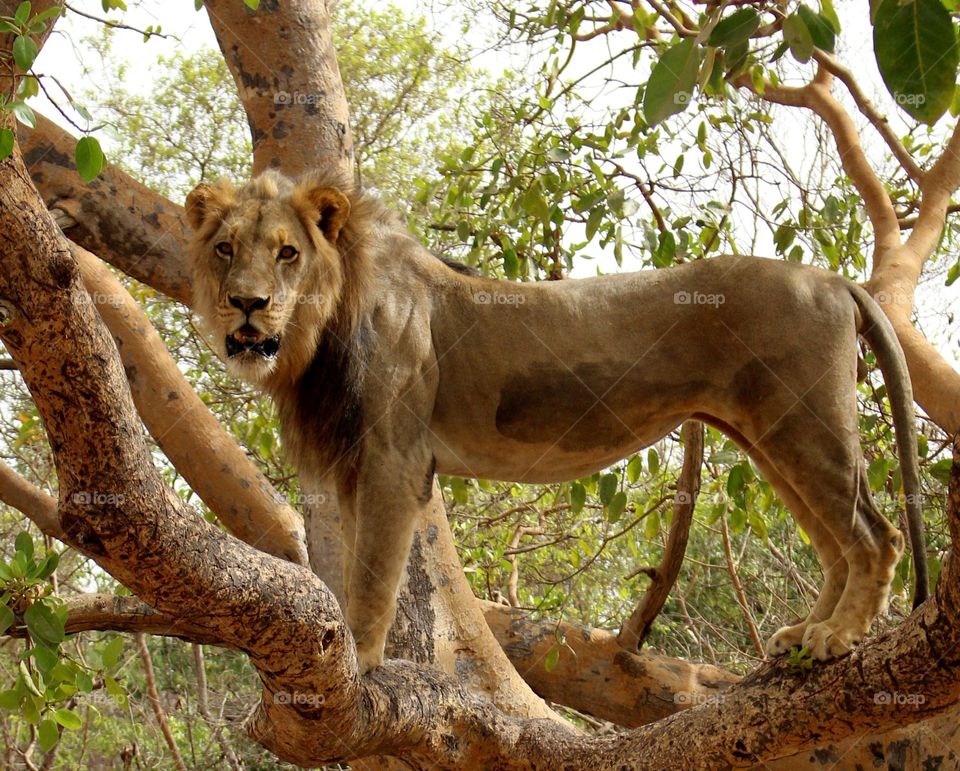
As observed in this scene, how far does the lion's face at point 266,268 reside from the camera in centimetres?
407

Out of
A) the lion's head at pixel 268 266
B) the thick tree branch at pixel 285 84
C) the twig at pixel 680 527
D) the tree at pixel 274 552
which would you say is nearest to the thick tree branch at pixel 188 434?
the tree at pixel 274 552

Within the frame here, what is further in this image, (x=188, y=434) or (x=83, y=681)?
(x=188, y=434)

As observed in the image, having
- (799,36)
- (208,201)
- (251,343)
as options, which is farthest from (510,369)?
(799,36)

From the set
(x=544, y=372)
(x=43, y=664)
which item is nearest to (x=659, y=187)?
(x=544, y=372)

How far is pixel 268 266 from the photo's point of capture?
162 inches

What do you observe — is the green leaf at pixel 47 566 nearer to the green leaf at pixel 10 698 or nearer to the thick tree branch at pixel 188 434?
the green leaf at pixel 10 698

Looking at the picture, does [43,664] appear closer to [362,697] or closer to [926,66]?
[362,697]

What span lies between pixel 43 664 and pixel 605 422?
94.8 inches

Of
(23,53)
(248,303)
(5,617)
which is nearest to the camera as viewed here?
(23,53)

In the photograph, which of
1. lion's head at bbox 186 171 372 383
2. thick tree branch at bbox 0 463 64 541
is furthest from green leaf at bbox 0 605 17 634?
thick tree branch at bbox 0 463 64 541

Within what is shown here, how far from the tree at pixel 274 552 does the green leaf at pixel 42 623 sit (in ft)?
0.04

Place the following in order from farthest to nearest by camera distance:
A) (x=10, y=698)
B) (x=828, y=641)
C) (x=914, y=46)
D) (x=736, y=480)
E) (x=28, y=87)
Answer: (x=736, y=480), (x=828, y=641), (x=10, y=698), (x=28, y=87), (x=914, y=46)

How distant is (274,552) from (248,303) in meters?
2.12

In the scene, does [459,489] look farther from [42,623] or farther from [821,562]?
[42,623]
